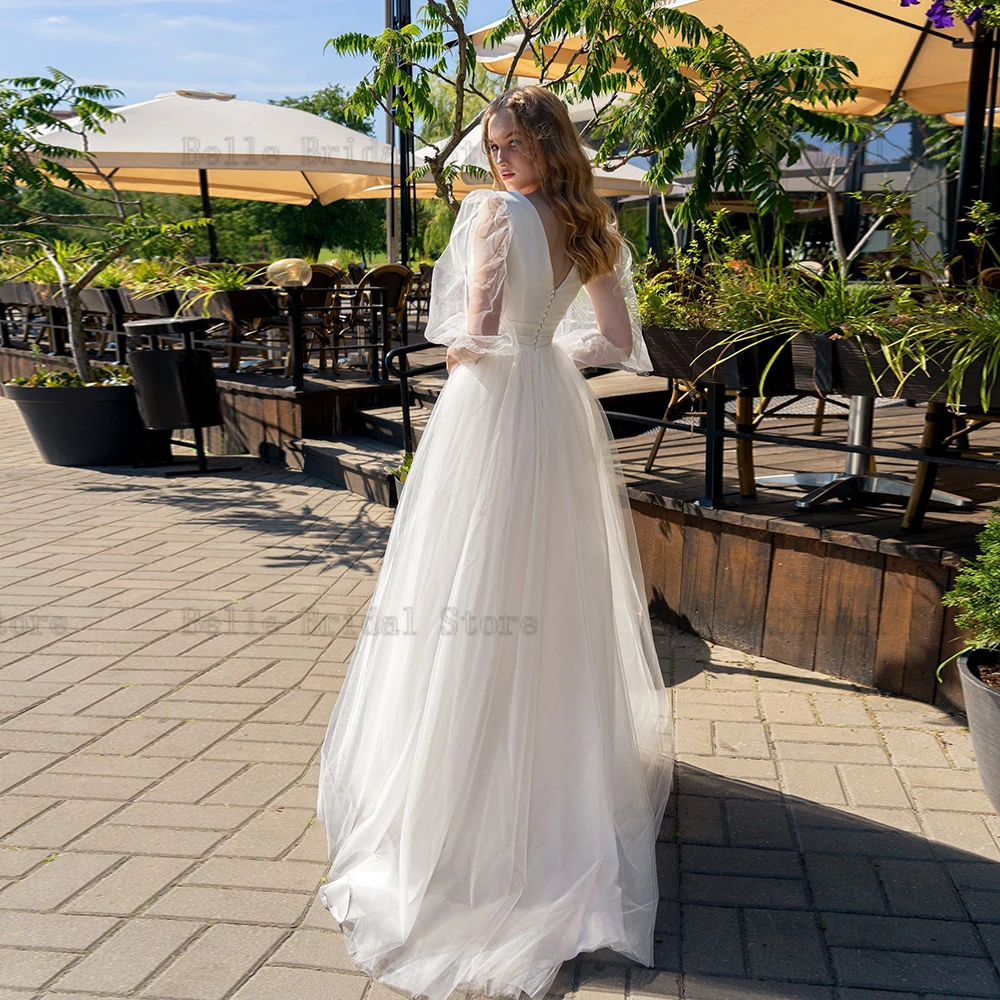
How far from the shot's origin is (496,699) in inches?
98.9

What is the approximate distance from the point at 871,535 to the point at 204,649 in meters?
2.85

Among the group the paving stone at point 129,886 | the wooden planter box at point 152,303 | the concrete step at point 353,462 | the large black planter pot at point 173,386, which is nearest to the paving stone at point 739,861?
the paving stone at point 129,886

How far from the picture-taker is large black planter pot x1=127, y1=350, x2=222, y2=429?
299 inches

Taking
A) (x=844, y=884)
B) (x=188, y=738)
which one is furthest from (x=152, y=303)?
(x=844, y=884)

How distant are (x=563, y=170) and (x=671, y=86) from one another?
2354mm

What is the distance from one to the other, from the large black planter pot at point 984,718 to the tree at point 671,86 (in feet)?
7.09

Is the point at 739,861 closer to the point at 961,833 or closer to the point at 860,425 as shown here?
the point at 961,833

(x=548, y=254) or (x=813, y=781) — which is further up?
(x=548, y=254)

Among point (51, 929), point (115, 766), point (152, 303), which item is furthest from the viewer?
point (152, 303)

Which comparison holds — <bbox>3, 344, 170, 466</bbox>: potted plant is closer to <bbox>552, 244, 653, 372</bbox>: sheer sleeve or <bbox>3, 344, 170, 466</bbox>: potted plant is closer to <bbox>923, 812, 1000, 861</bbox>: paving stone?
<bbox>552, 244, 653, 372</bbox>: sheer sleeve

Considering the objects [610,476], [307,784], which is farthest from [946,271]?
[307,784]

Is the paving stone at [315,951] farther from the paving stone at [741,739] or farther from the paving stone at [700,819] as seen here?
the paving stone at [741,739]

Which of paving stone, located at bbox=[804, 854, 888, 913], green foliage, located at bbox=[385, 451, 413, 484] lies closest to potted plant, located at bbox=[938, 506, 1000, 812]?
paving stone, located at bbox=[804, 854, 888, 913]

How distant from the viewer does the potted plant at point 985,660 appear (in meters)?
2.78
